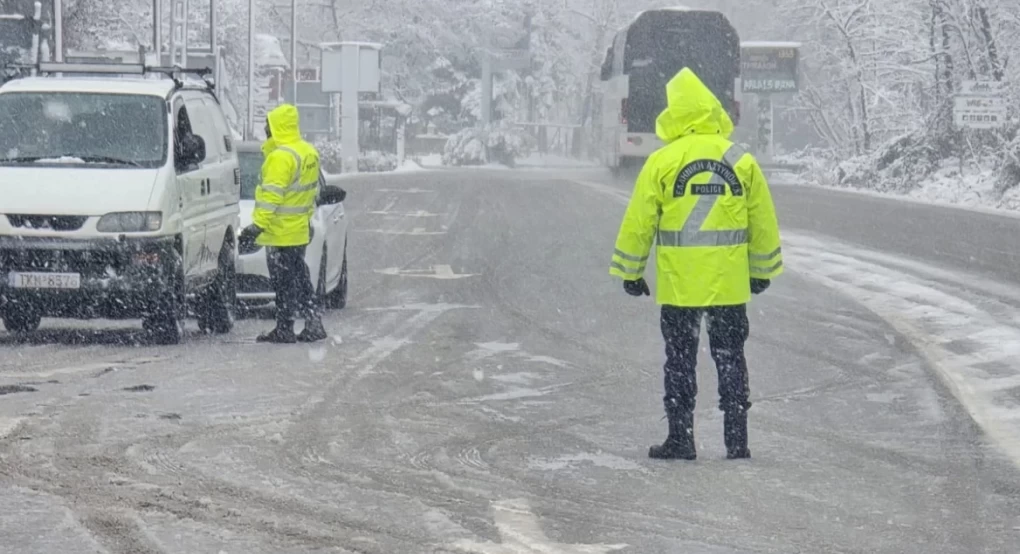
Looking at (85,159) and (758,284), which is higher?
(85,159)

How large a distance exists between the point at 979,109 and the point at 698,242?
34.1 metres

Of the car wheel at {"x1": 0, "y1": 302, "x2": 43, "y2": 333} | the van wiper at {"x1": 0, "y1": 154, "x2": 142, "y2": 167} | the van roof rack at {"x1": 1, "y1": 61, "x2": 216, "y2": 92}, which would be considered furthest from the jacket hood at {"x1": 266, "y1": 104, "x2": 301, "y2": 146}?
the car wheel at {"x1": 0, "y1": 302, "x2": 43, "y2": 333}

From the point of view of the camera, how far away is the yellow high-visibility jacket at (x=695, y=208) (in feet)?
25.8

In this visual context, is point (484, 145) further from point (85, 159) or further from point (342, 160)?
point (85, 159)

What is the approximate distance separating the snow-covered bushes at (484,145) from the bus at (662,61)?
121 ft

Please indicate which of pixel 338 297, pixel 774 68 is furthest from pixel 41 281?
pixel 774 68

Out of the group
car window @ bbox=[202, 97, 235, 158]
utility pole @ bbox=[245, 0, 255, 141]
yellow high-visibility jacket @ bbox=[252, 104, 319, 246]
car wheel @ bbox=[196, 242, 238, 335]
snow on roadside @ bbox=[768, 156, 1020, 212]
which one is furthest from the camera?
utility pole @ bbox=[245, 0, 255, 141]

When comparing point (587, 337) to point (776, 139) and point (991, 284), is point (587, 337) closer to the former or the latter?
point (991, 284)

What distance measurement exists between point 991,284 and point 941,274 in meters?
1.36

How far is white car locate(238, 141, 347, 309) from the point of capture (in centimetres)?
1409

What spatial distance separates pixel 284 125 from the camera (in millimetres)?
12617

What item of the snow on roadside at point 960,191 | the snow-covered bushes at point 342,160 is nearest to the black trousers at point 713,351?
the snow on roadside at point 960,191

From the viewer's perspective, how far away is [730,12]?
8956 cm

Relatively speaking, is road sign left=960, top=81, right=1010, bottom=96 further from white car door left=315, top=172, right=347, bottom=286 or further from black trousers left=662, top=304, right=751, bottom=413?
black trousers left=662, top=304, right=751, bottom=413
